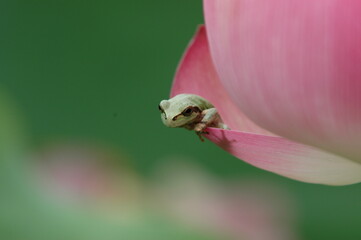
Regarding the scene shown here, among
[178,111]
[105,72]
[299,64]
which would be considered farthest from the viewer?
[105,72]

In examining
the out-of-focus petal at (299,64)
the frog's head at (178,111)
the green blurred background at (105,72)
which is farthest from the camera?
the green blurred background at (105,72)

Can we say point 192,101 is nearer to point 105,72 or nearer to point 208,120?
point 208,120

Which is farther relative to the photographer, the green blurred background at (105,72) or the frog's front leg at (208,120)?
the green blurred background at (105,72)

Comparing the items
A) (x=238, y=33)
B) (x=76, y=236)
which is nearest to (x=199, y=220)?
(x=76, y=236)

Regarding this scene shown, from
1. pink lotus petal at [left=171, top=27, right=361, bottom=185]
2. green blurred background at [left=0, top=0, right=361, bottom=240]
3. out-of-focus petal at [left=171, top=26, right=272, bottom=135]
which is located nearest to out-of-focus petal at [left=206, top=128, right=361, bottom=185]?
pink lotus petal at [left=171, top=27, right=361, bottom=185]

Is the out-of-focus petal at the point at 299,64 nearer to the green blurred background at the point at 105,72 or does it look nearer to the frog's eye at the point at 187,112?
the frog's eye at the point at 187,112

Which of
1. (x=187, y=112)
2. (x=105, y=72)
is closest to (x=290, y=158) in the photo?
(x=187, y=112)

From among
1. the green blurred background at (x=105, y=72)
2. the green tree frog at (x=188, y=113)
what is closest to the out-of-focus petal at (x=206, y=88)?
the green tree frog at (x=188, y=113)

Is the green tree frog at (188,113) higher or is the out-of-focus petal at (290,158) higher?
the green tree frog at (188,113)

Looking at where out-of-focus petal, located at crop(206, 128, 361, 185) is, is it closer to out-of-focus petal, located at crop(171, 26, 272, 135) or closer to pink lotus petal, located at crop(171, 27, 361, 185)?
pink lotus petal, located at crop(171, 27, 361, 185)
